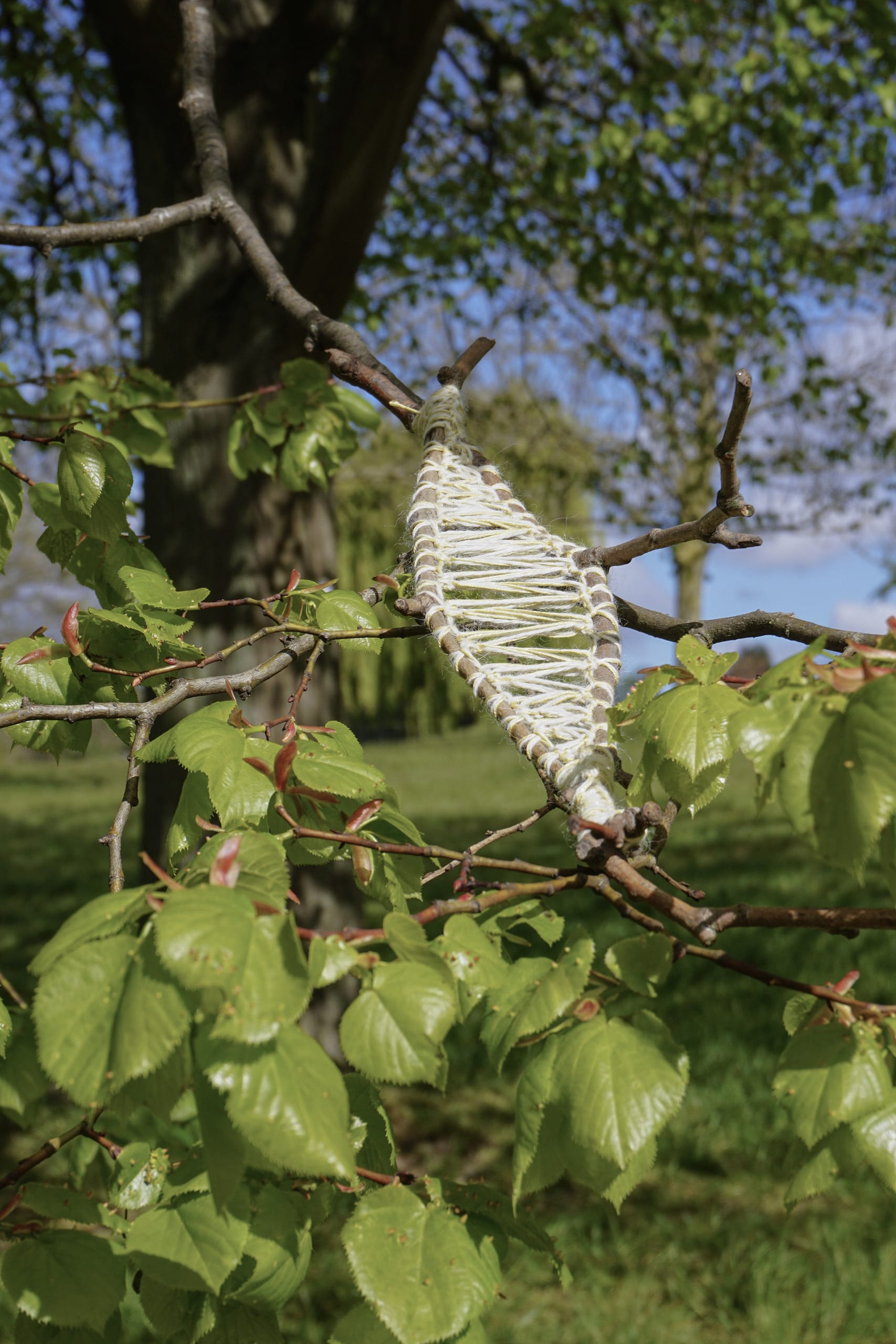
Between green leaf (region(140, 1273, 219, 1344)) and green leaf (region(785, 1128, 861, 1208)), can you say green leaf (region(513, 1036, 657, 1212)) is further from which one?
green leaf (region(140, 1273, 219, 1344))

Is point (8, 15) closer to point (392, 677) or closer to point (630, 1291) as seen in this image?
point (630, 1291)

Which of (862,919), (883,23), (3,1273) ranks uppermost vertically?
(883,23)

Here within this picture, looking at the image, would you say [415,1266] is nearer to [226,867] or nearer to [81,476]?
[226,867]

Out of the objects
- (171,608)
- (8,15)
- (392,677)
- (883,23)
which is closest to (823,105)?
(883,23)

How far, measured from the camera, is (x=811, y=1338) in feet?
9.43

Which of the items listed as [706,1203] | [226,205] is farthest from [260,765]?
[706,1203]

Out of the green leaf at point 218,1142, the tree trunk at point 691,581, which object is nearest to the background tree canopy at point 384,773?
the green leaf at point 218,1142

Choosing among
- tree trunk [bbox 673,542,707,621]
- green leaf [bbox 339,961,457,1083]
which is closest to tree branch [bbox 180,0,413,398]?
green leaf [bbox 339,961,457,1083]

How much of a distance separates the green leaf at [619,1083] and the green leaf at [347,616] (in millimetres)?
820

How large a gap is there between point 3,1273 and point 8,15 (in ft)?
19.6

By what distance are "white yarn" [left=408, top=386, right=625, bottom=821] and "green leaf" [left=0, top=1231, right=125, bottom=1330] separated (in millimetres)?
805

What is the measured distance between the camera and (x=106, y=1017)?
2.71 feet

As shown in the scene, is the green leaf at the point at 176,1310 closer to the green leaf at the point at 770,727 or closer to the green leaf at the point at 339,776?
the green leaf at the point at 339,776

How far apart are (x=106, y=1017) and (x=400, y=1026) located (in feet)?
0.83
